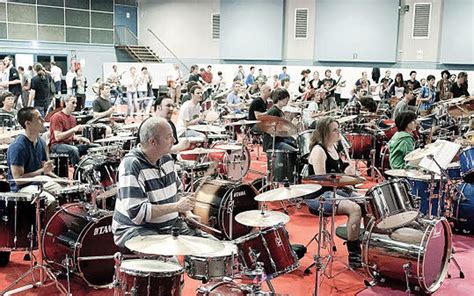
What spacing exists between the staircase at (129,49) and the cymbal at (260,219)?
22511 millimetres

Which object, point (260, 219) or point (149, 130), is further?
point (260, 219)

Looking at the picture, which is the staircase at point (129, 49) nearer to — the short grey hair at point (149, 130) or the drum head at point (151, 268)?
the short grey hair at point (149, 130)

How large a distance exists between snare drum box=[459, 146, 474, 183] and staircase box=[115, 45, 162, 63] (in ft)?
69.3

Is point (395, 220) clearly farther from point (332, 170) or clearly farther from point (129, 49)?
point (129, 49)

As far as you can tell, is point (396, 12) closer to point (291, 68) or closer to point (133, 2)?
point (291, 68)

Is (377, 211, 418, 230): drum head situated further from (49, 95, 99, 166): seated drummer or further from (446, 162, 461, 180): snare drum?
(49, 95, 99, 166): seated drummer

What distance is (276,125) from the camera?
6930 millimetres

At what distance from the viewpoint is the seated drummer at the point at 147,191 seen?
356cm

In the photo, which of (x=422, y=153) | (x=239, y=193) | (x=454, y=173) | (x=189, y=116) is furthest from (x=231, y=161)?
(x=422, y=153)

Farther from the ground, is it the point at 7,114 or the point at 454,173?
the point at 7,114

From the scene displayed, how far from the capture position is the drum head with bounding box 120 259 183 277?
10.1 feet

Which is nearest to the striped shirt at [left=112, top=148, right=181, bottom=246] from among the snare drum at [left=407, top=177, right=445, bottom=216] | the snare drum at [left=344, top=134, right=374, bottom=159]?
the snare drum at [left=407, top=177, right=445, bottom=216]

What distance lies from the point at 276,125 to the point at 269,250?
9.76 feet

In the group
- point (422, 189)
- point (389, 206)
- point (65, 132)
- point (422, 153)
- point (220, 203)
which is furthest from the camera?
point (65, 132)
